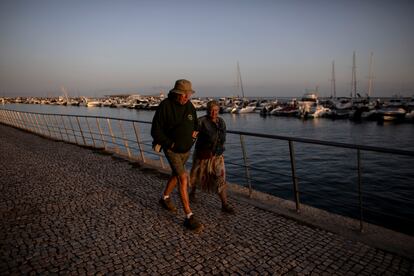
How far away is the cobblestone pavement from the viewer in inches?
114

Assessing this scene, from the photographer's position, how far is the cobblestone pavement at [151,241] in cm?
290

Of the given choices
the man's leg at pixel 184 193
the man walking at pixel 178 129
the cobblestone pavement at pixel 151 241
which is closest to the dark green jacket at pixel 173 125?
the man walking at pixel 178 129

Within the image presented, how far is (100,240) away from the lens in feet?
11.6

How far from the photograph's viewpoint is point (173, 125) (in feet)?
12.5

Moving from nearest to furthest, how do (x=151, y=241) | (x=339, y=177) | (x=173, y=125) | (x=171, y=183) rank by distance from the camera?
(x=151, y=241) < (x=173, y=125) < (x=171, y=183) < (x=339, y=177)

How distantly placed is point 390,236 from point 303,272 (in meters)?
1.44

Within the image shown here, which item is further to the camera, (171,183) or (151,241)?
(171,183)

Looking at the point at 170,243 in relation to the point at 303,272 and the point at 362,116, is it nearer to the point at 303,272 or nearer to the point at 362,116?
the point at 303,272

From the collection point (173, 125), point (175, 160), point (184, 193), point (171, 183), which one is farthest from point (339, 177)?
point (173, 125)

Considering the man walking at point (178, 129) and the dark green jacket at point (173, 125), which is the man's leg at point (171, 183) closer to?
the man walking at point (178, 129)

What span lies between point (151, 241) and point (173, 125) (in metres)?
1.52

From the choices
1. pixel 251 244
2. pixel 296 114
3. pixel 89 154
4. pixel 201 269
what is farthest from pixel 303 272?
pixel 296 114

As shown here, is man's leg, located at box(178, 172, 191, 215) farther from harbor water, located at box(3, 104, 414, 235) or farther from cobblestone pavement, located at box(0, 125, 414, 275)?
harbor water, located at box(3, 104, 414, 235)

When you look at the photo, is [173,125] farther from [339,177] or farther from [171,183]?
[339,177]
